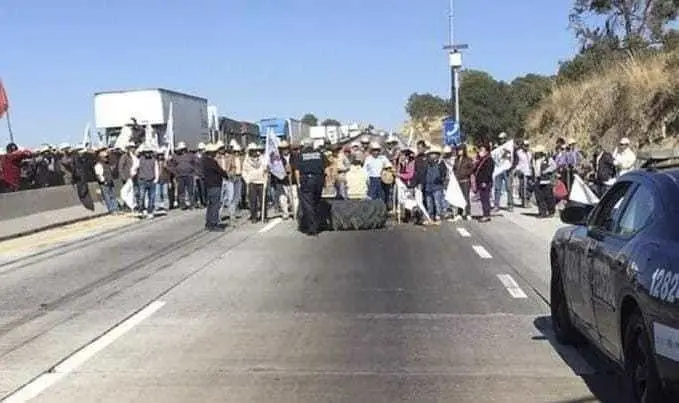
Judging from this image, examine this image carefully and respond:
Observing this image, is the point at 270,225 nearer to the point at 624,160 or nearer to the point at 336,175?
the point at 336,175

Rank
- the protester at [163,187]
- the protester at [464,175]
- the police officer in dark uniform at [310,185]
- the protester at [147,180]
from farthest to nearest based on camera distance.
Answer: the protester at [163,187] → the protester at [147,180] → the protester at [464,175] → the police officer in dark uniform at [310,185]

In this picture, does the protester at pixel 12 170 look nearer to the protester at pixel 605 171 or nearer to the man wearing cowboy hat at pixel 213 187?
the man wearing cowboy hat at pixel 213 187

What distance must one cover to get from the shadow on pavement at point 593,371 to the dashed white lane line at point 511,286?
2.44m

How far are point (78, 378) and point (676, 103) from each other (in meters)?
25.6

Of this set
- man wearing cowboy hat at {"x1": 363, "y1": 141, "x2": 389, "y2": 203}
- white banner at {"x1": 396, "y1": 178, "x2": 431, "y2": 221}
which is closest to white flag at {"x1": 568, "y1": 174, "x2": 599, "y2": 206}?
white banner at {"x1": 396, "y1": 178, "x2": 431, "y2": 221}

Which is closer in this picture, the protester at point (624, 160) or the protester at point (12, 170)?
the protester at point (624, 160)

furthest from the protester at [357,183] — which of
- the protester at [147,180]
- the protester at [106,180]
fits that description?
the protester at [106,180]

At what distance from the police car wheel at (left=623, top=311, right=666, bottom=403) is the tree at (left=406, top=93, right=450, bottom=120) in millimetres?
101348

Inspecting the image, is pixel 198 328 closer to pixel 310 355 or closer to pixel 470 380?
pixel 310 355

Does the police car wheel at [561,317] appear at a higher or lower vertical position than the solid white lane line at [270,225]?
higher

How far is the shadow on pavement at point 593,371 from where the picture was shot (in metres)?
6.87

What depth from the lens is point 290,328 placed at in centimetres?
969

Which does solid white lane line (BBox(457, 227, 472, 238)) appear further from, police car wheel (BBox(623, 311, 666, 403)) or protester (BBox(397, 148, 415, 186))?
police car wheel (BBox(623, 311, 666, 403))

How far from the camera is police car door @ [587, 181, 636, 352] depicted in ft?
21.2
